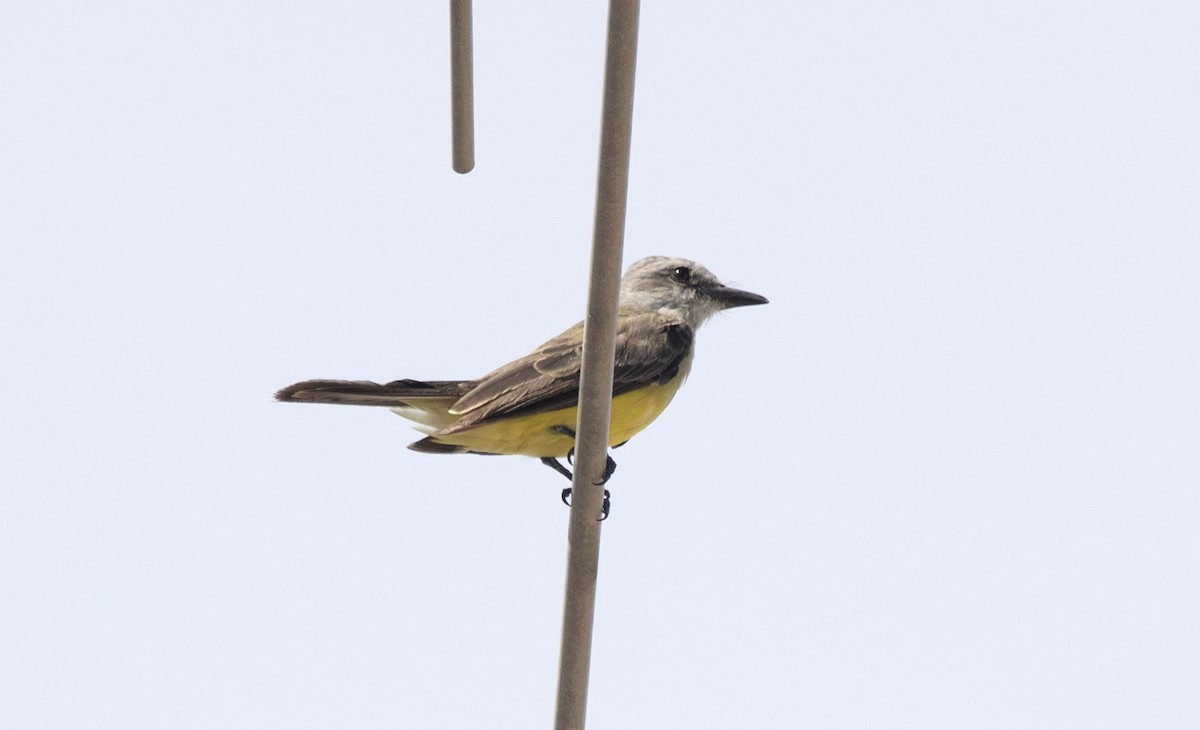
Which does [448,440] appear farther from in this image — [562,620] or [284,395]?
[562,620]

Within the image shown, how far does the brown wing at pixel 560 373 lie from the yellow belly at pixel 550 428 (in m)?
0.05

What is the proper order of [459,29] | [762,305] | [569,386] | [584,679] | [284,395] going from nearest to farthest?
[584,679] < [459,29] < [284,395] < [569,386] < [762,305]

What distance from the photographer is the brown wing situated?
20.5 ft

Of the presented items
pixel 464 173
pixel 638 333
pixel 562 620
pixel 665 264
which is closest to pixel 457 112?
pixel 464 173

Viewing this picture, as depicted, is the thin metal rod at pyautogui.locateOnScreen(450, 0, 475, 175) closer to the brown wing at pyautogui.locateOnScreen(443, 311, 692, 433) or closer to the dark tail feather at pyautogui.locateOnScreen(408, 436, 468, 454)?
the brown wing at pyautogui.locateOnScreen(443, 311, 692, 433)

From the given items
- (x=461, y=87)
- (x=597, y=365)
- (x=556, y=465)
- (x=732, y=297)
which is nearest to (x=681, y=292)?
(x=732, y=297)

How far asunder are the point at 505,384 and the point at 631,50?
2.98 m

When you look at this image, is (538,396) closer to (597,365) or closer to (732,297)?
(732,297)

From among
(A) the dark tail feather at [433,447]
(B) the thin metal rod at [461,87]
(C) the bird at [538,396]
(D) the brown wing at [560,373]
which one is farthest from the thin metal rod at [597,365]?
(A) the dark tail feather at [433,447]

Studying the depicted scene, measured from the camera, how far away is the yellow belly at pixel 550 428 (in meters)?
6.33

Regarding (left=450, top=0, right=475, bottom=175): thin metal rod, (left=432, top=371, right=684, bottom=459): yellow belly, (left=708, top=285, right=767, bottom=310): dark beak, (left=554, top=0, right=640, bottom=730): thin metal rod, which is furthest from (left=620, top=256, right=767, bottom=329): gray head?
(left=554, top=0, right=640, bottom=730): thin metal rod

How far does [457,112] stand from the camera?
4.90m

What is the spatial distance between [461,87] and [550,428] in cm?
195

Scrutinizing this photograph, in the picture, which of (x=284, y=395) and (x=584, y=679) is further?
(x=284, y=395)
